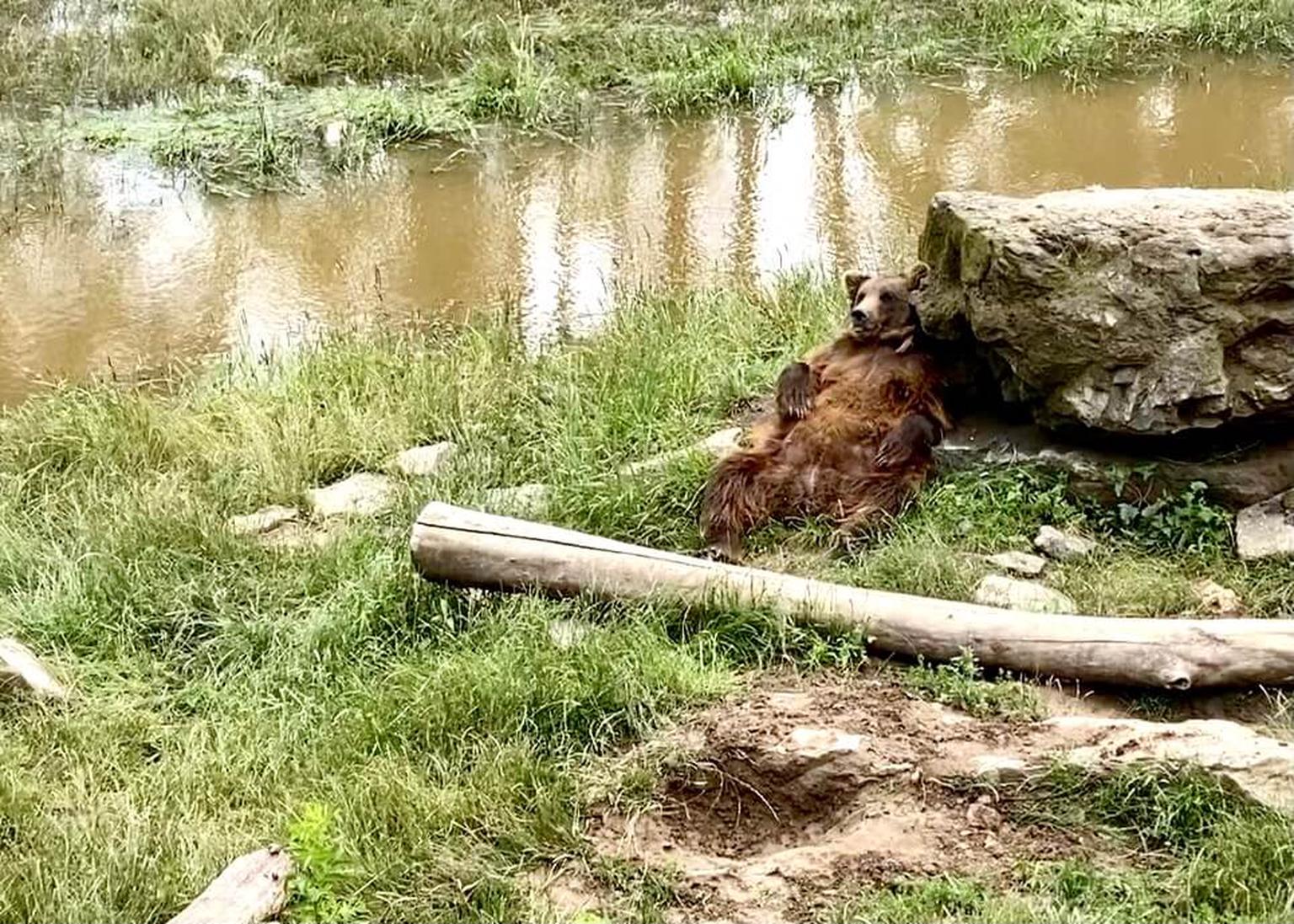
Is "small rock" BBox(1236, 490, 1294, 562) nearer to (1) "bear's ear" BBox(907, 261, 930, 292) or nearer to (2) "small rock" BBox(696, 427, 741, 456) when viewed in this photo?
(1) "bear's ear" BBox(907, 261, 930, 292)

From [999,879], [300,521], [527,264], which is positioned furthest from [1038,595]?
[527,264]

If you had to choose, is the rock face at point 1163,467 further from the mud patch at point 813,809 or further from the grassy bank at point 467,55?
the grassy bank at point 467,55

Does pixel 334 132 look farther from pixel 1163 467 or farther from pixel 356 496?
pixel 1163 467

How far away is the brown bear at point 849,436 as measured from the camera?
18.7ft

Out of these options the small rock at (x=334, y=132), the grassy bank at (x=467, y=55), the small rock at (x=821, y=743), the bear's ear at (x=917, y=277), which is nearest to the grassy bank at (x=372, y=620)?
the small rock at (x=821, y=743)

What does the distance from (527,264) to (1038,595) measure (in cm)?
567

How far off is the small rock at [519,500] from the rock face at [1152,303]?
1791 millimetres

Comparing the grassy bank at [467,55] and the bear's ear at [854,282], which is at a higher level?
the grassy bank at [467,55]

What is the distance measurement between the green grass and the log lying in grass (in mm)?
662

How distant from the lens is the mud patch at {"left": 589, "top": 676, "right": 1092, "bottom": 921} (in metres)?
3.69

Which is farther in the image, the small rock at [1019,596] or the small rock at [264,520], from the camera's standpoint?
the small rock at [264,520]

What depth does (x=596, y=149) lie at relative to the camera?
11.9 meters

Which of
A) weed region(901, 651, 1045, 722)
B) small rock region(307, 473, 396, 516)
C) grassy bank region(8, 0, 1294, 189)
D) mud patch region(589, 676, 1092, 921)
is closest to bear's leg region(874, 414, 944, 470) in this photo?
weed region(901, 651, 1045, 722)

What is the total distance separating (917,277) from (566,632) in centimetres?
230
